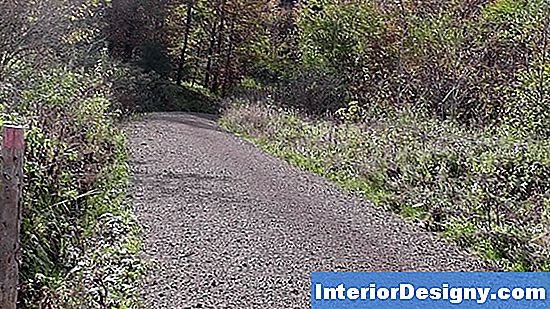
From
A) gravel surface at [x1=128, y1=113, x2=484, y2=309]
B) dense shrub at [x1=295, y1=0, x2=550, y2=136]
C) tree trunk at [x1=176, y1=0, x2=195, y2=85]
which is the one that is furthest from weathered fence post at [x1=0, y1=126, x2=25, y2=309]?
tree trunk at [x1=176, y1=0, x2=195, y2=85]

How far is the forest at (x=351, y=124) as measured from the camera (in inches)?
249

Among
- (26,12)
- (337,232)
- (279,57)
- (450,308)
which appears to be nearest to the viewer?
(450,308)

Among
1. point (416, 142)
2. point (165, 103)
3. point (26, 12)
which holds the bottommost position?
point (165, 103)

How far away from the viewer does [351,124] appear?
16.0m

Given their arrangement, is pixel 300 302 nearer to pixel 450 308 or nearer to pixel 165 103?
pixel 450 308

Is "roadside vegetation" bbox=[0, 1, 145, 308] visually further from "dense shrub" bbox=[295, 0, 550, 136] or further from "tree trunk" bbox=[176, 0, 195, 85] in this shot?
"tree trunk" bbox=[176, 0, 195, 85]

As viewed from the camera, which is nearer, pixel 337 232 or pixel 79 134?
pixel 337 232

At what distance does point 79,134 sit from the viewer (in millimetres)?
9016

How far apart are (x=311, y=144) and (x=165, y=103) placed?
16.6 meters

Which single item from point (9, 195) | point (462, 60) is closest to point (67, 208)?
point (9, 195)

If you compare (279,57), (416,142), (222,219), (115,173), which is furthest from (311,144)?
(279,57)

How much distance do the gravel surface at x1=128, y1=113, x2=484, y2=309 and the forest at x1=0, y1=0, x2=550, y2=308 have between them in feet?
0.94

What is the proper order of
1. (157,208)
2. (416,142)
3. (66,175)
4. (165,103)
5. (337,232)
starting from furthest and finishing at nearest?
(165,103) → (416,142) → (157,208) → (337,232) → (66,175)

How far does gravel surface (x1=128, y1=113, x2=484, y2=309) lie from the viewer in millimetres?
6031
